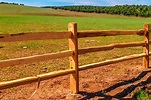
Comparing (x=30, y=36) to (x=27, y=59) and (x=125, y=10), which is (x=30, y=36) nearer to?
(x=27, y=59)

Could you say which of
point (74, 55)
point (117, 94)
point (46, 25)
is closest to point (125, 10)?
point (46, 25)

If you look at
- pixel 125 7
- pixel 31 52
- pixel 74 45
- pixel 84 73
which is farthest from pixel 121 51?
pixel 125 7

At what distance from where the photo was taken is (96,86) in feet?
24.7

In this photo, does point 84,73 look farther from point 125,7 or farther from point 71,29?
point 125,7

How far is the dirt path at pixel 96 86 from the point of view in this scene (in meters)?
6.71

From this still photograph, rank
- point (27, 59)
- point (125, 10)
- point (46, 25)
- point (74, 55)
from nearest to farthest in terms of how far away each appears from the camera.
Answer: point (27, 59) < point (74, 55) < point (46, 25) < point (125, 10)

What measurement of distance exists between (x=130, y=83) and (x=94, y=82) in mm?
973

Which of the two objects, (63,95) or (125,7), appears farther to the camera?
(125,7)

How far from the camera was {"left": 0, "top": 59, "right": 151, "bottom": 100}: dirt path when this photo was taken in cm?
671

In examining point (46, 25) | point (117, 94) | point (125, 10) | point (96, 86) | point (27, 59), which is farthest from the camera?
point (125, 10)

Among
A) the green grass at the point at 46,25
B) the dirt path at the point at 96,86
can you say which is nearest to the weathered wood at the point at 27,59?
the dirt path at the point at 96,86

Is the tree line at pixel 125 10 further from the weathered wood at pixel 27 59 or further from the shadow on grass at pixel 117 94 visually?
the weathered wood at pixel 27 59

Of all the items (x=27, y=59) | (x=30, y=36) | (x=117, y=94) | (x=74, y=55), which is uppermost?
(x=30, y=36)

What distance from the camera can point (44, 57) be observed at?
619cm
